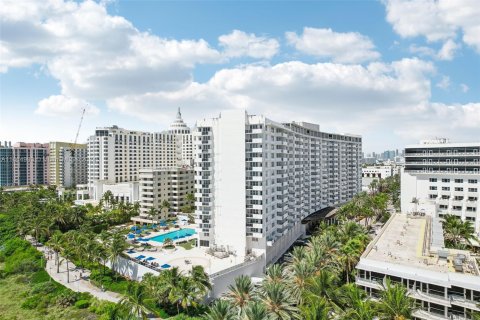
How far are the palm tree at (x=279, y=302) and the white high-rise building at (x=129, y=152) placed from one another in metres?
115

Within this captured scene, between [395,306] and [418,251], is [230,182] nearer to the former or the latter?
[418,251]

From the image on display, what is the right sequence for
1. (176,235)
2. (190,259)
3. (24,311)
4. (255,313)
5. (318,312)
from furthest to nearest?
1. (176,235)
2. (190,259)
3. (24,311)
4. (255,313)
5. (318,312)

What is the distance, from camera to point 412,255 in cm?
4166

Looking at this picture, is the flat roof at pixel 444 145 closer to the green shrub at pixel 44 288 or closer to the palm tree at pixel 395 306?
the palm tree at pixel 395 306

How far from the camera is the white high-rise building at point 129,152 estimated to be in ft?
456

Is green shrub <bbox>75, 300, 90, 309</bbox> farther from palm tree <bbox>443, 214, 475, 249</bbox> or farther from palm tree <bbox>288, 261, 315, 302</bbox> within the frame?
palm tree <bbox>443, 214, 475, 249</bbox>

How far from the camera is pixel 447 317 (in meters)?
31.5

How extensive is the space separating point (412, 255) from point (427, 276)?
9178mm

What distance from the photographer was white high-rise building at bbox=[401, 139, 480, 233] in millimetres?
77769

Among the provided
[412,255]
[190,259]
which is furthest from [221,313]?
[190,259]

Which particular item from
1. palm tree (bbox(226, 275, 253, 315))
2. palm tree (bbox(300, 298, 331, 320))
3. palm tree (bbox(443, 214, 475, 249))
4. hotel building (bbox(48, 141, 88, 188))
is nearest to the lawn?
palm tree (bbox(226, 275, 253, 315))

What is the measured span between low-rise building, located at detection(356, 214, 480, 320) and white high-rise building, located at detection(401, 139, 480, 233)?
39.0 meters

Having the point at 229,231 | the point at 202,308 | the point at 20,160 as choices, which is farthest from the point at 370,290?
the point at 20,160

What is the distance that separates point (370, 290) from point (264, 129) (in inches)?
1413
